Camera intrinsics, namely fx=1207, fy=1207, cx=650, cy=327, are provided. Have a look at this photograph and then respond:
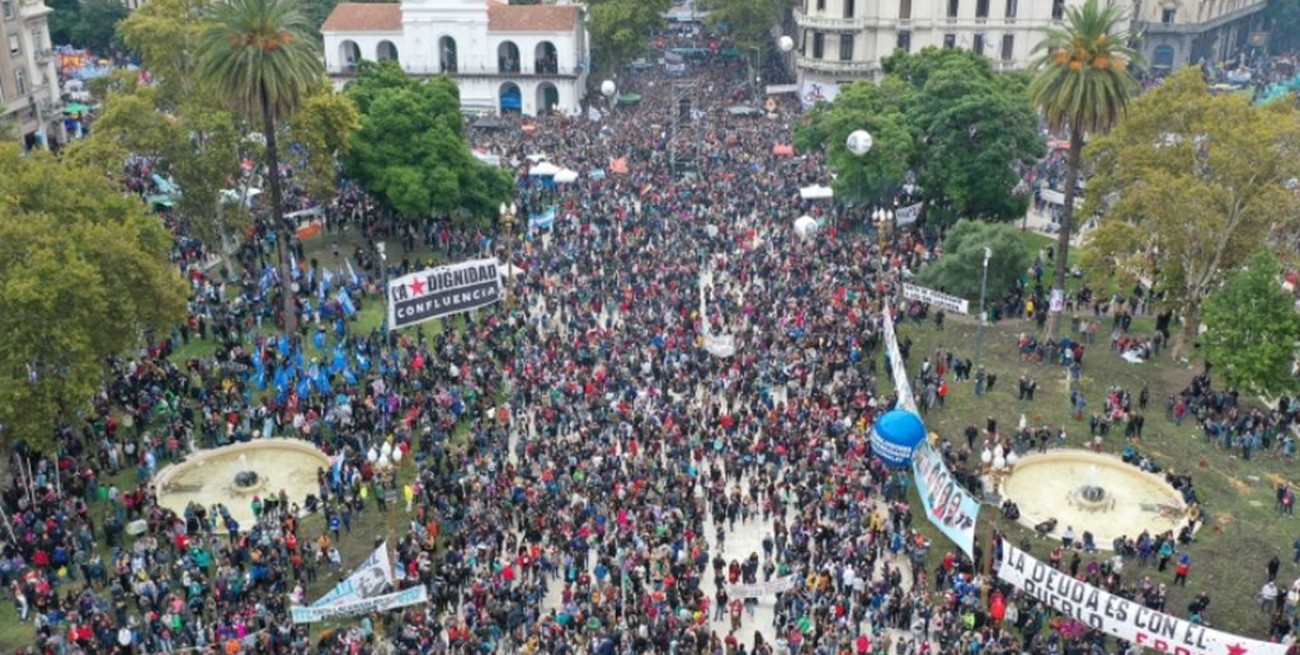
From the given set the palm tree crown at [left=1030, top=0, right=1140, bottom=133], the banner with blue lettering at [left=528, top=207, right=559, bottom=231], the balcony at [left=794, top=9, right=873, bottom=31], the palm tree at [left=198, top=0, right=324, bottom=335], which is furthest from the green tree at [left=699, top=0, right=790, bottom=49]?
the palm tree at [left=198, top=0, right=324, bottom=335]

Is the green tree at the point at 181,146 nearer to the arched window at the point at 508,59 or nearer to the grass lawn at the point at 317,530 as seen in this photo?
the grass lawn at the point at 317,530

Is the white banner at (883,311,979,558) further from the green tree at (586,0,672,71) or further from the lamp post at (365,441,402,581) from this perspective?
the green tree at (586,0,672,71)

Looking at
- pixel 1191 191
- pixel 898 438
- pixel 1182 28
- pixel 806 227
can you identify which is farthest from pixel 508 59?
pixel 898 438

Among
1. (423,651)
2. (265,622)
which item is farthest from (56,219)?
(423,651)

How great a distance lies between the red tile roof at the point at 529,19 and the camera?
91000 mm

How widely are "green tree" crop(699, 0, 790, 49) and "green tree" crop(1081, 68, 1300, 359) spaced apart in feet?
173

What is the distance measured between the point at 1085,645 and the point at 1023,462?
37.5ft

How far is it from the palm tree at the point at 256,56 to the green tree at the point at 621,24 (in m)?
50.2

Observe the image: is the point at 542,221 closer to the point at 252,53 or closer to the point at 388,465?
the point at 252,53

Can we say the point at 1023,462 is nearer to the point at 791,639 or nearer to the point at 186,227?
the point at 791,639

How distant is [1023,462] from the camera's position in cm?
4034

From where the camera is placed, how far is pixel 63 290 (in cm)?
3428

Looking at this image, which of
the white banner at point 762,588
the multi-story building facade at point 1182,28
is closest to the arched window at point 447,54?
the multi-story building facade at point 1182,28

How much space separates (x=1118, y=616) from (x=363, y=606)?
1855 cm
